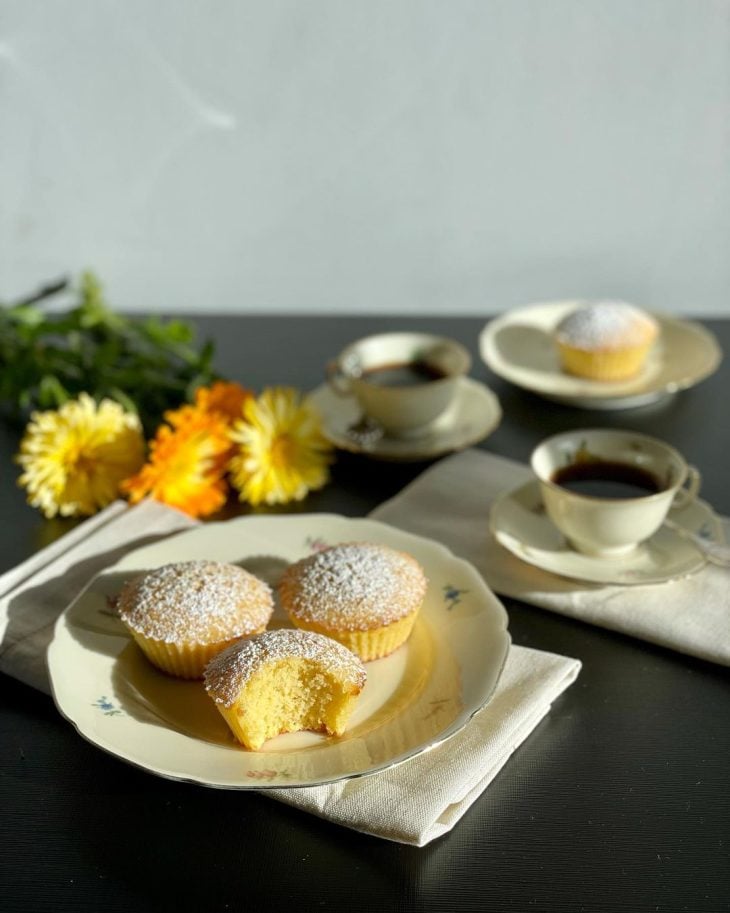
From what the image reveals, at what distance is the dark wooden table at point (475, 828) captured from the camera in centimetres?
91

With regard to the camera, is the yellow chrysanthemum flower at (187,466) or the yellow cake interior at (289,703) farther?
the yellow chrysanthemum flower at (187,466)

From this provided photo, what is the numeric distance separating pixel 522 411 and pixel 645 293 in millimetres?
1106

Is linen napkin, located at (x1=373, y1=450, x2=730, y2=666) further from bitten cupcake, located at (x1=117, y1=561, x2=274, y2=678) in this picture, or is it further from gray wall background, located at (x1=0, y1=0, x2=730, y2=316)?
gray wall background, located at (x1=0, y1=0, x2=730, y2=316)

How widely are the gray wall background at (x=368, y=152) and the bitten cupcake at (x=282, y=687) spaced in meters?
1.67

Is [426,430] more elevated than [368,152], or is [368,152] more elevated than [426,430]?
[368,152]

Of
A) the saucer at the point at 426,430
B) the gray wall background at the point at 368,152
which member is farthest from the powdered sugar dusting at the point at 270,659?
the gray wall background at the point at 368,152

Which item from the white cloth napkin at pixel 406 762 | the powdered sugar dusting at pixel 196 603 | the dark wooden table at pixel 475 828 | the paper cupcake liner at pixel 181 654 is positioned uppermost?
the powdered sugar dusting at pixel 196 603

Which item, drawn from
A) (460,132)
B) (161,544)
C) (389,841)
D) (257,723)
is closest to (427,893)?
(389,841)

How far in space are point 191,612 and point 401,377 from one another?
0.65 meters

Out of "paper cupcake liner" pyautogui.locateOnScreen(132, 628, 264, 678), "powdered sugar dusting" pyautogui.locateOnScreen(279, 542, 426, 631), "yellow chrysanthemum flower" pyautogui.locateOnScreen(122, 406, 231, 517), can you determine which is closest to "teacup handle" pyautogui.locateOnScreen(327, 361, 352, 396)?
"yellow chrysanthemum flower" pyautogui.locateOnScreen(122, 406, 231, 517)

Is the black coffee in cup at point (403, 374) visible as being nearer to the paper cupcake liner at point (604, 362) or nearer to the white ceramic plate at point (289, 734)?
the paper cupcake liner at point (604, 362)

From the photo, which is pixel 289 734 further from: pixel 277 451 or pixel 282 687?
pixel 277 451

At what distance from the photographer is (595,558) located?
1320mm

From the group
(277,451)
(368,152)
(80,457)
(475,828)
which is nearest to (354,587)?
(475,828)
